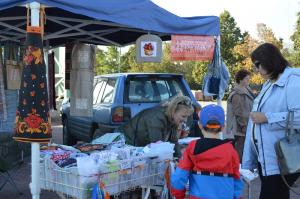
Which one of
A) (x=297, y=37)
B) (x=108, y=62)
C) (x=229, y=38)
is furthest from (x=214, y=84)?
(x=108, y=62)

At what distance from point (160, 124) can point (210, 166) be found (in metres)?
1.46

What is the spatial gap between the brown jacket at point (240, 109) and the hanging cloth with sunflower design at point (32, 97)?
4.37m

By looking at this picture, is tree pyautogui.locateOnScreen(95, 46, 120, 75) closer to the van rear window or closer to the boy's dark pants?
the van rear window

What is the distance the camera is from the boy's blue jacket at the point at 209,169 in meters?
3.74

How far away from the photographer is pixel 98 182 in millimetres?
3969

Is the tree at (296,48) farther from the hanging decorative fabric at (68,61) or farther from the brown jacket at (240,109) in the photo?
the hanging decorative fabric at (68,61)

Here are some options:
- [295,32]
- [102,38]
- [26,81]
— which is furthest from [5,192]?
[295,32]

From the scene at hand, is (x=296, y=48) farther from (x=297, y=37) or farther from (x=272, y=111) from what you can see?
(x=272, y=111)

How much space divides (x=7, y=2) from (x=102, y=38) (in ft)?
9.96

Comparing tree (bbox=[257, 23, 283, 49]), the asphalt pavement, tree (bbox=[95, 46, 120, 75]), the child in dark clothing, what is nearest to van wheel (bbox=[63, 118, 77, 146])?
the asphalt pavement

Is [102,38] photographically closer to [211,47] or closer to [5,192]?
[211,47]

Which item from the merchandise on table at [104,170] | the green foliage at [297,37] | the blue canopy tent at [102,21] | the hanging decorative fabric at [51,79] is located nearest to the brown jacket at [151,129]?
the merchandise on table at [104,170]

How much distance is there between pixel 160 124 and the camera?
16.8ft

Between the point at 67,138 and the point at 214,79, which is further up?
the point at 214,79
